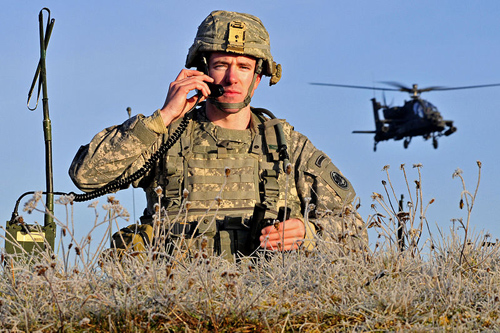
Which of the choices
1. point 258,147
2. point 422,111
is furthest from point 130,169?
point 422,111

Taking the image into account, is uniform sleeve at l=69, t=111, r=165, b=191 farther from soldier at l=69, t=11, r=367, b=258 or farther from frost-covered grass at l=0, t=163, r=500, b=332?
frost-covered grass at l=0, t=163, r=500, b=332

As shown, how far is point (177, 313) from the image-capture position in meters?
3.93

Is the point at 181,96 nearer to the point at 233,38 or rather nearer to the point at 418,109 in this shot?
the point at 233,38

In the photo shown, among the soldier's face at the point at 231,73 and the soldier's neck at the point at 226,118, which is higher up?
the soldier's face at the point at 231,73

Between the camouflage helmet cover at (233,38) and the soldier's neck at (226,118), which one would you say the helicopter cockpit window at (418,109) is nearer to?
the camouflage helmet cover at (233,38)

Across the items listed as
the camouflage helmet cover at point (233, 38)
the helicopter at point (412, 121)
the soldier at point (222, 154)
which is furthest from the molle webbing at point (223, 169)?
the helicopter at point (412, 121)

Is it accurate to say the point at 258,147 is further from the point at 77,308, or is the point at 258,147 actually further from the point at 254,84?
the point at 77,308

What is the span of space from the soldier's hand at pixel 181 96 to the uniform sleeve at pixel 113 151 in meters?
0.12

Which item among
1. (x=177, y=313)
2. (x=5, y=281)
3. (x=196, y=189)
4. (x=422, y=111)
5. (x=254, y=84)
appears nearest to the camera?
(x=177, y=313)

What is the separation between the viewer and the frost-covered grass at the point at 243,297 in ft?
12.8

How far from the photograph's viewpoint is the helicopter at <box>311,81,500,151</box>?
183 ft

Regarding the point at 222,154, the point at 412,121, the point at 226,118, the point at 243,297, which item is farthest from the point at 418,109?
the point at 243,297

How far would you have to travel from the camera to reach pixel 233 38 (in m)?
7.36

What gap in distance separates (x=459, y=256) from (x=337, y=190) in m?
2.29
